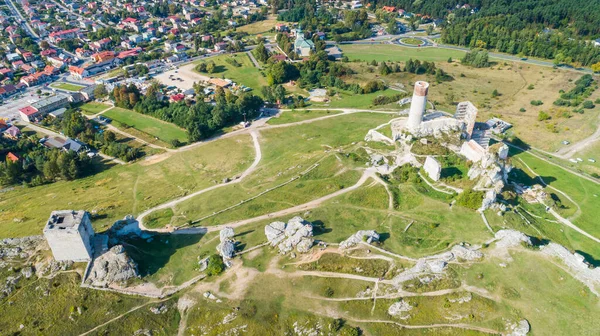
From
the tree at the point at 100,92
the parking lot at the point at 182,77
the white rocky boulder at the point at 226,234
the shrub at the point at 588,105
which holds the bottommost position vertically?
the tree at the point at 100,92

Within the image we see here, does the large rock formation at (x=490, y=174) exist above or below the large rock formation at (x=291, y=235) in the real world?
above

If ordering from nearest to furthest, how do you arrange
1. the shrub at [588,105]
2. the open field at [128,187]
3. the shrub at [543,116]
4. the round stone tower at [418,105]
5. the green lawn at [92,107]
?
1. the open field at [128,187]
2. the round stone tower at [418,105]
3. the shrub at [543,116]
4. the shrub at [588,105]
5. the green lawn at [92,107]

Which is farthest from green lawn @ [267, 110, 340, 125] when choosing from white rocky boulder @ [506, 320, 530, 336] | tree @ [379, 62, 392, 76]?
white rocky boulder @ [506, 320, 530, 336]

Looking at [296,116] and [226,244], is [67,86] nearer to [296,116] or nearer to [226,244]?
[296,116]

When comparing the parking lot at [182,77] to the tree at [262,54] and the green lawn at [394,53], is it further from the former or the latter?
the green lawn at [394,53]

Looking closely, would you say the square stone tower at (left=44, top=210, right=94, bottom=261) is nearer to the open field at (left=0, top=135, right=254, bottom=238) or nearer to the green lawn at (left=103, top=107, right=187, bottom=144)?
the open field at (left=0, top=135, right=254, bottom=238)

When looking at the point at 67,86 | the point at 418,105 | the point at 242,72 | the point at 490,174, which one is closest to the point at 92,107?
the point at 67,86

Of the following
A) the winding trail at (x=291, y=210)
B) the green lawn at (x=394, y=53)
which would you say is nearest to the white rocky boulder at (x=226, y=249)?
the winding trail at (x=291, y=210)
